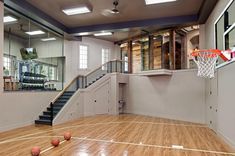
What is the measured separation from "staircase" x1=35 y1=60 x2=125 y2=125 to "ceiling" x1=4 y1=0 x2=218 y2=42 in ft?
8.69

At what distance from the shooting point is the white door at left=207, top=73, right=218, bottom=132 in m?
6.73

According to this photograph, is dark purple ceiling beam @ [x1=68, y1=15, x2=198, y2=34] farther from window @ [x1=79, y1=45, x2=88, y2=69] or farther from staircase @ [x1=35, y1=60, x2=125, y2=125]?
staircase @ [x1=35, y1=60, x2=125, y2=125]

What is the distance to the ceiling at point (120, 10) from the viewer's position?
7.50m

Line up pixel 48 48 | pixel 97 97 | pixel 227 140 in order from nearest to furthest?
pixel 227 140
pixel 48 48
pixel 97 97

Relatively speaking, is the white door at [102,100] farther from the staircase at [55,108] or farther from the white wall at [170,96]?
the staircase at [55,108]

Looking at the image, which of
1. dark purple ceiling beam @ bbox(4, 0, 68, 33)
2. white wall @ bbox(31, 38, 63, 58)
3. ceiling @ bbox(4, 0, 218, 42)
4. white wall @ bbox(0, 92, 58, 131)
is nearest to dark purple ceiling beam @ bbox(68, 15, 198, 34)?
ceiling @ bbox(4, 0, 218, 42)

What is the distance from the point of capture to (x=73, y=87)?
A: 10727 millimetres

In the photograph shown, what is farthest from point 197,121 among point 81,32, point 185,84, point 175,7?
point 81,32

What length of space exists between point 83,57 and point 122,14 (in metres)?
4.82

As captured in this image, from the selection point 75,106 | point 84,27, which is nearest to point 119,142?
point 75,106

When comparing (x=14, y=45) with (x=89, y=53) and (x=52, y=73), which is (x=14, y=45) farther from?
(x=89, y=53)

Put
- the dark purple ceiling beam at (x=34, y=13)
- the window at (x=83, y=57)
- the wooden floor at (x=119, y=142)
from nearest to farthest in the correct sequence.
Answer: the wooden floor at (x=119, y=142) < the dark purple ceiling beam at (x=34, y=13) < the window at (x=83, y=57)

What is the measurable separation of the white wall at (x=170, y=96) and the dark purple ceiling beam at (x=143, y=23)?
2.35m

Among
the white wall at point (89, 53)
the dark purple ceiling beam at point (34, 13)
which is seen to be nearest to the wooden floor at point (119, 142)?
the dark purple ceiling beam at point (34, 13)
